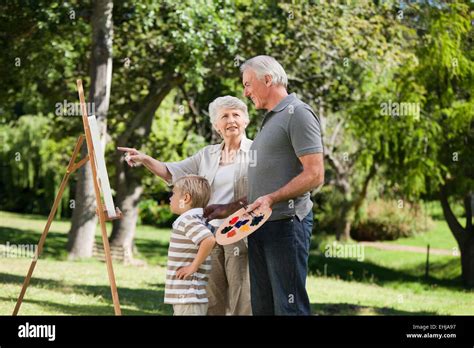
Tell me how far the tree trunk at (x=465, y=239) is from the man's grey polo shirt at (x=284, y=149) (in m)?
13.2

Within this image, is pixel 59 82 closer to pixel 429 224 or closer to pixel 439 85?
pixel 439 85

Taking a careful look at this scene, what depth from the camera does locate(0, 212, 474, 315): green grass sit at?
979 cm

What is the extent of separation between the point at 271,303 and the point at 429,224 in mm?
21280

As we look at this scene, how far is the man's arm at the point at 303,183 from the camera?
4.59 metres

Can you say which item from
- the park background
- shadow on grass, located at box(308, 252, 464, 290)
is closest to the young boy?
the park background

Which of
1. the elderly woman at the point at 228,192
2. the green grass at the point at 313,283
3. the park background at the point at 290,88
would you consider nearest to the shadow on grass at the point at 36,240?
the green grass at the point at 313,283

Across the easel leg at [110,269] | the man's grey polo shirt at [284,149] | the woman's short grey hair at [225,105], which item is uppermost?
the woman's short grey hair at [225,105]

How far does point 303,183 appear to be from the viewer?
15.1 ft

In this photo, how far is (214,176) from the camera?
529 centimetres

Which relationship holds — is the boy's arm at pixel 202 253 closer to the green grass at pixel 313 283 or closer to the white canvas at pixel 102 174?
the white canvas at pixel 102 174

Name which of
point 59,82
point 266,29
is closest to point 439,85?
point 266,29

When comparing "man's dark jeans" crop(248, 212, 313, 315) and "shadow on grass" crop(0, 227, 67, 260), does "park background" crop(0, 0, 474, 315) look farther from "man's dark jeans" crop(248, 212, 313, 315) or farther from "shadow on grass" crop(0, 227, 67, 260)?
"man's dark jeans" crop(248, 212, 313, 315)

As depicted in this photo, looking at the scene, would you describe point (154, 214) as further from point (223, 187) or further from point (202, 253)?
point (202, 253)

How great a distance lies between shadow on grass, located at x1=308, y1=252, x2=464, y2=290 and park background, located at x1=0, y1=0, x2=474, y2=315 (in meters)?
0.07
